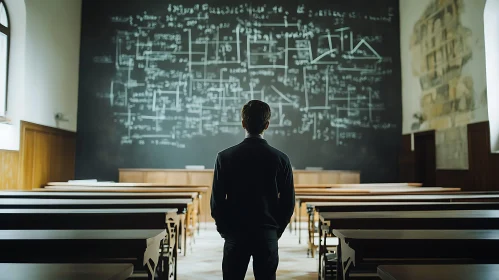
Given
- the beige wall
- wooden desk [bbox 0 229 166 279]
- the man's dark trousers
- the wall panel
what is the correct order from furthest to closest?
the beige wall, the wall panel, the man's dark trousers, wooden desk [bbox 0 229 166 279]

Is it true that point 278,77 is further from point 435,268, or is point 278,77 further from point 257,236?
point 435,268

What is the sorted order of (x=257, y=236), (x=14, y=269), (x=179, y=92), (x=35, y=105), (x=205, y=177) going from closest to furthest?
1. (x=14, y=269)
2. (x=257, y=236)
3. (x=35, y=105)
4. (x=205, y=177)
5. (x=179, y=92)

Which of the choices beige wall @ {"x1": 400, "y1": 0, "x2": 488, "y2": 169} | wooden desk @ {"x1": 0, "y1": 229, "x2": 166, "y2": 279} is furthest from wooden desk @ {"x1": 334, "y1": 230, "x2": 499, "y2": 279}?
beige wall @ {"x1": 400, "y1": 0, "x2": 488, "y2": 169}

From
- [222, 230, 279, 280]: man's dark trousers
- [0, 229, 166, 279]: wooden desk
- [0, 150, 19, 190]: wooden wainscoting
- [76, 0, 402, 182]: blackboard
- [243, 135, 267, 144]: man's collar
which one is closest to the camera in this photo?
[0, 229, 166, 279]: wooden desk

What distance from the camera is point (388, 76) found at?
28.5 feet

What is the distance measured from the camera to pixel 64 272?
120cm

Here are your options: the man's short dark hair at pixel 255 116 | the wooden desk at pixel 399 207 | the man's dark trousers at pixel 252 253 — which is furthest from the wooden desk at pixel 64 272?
the wooden desk at pixel 399 207

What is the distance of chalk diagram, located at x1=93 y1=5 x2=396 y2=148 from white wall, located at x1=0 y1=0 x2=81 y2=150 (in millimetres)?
671

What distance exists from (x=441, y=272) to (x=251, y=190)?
0.88 metres

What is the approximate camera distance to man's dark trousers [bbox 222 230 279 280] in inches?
72.1

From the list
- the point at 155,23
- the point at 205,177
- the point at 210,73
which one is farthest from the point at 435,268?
the point at 155,23

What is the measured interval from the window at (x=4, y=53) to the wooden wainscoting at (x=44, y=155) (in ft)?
1.54

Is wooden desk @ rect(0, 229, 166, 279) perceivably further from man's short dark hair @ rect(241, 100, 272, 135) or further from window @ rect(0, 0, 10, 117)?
window @ rect(0, 0, 10, 117)

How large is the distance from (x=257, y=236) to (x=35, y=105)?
6329 millimetres
